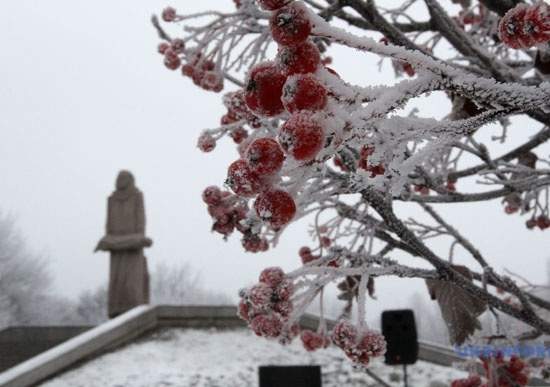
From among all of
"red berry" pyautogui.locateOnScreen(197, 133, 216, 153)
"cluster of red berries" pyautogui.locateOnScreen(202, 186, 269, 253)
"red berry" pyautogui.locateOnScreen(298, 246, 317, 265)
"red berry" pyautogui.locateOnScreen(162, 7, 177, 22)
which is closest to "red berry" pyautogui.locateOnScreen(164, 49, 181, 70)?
"red berry" pyautogui.locateOnScreen(162, 7, 177, 22)

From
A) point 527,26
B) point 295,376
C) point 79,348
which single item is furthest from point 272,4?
point 79,348

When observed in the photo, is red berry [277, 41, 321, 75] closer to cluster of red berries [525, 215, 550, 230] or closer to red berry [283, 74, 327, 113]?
red berry [283, 74, 327, 113]

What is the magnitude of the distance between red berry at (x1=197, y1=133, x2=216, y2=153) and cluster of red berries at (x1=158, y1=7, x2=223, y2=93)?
96 cm

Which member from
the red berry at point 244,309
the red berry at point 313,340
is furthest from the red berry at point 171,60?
the red berry at point 244,309

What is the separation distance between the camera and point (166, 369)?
19.2ft

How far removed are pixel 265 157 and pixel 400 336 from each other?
3.43 m

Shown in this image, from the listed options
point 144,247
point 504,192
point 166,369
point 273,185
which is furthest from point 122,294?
point 273,185

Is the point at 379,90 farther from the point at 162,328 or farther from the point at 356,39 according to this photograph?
the point at 162,328

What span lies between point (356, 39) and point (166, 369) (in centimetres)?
594

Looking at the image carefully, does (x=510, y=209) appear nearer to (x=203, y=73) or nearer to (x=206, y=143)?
(x=203, y=73)

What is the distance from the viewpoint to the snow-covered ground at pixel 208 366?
18.5ft

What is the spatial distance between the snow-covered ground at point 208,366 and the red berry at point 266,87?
202 inches

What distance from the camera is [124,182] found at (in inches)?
391

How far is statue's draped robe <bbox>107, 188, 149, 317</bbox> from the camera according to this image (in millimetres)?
9156
